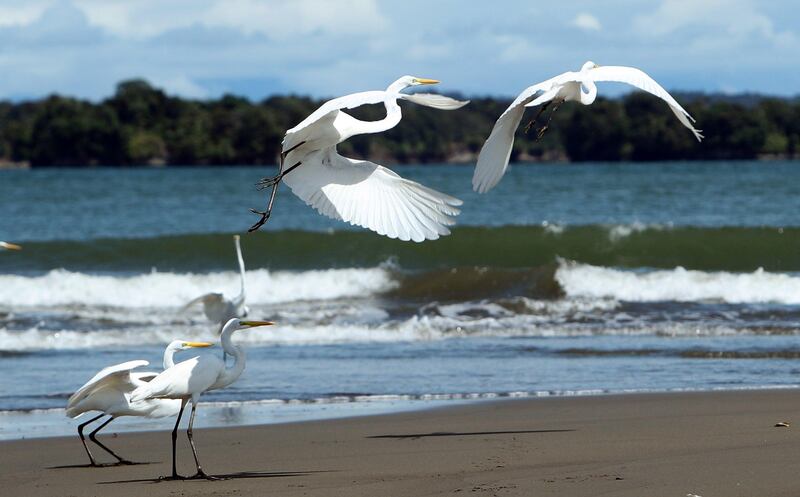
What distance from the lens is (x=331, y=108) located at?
7.02m

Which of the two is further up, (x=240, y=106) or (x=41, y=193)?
(x=240, y=106)

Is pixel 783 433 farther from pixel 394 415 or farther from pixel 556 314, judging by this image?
pixel 556 314

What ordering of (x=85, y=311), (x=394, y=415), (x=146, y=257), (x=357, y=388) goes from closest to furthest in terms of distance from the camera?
1. (x=394, y=415)
2. (x=357, y=388)
3. (x=85, y=311)
4. (x=146, y=257)

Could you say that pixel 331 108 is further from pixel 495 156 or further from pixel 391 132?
pixel 391 132

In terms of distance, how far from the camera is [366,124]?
761cm

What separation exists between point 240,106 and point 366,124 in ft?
213

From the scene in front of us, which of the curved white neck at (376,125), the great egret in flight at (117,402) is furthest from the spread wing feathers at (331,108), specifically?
the great egret in flight at (117,402)

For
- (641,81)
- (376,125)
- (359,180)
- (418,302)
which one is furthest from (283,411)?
(418,302)

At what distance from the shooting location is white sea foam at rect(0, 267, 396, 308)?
664 inches

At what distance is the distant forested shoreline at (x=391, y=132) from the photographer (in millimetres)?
54781

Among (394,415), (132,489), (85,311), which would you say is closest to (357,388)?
(394,415)

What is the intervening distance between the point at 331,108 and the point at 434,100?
32.5 inches

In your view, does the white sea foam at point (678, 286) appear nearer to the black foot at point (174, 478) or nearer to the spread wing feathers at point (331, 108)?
the spread wing feathers at point (331, 108)

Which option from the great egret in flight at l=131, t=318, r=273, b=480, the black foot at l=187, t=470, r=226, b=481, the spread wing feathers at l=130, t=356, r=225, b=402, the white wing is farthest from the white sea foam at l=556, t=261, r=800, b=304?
the black foot at l=187, t=470, r=226, b=481
